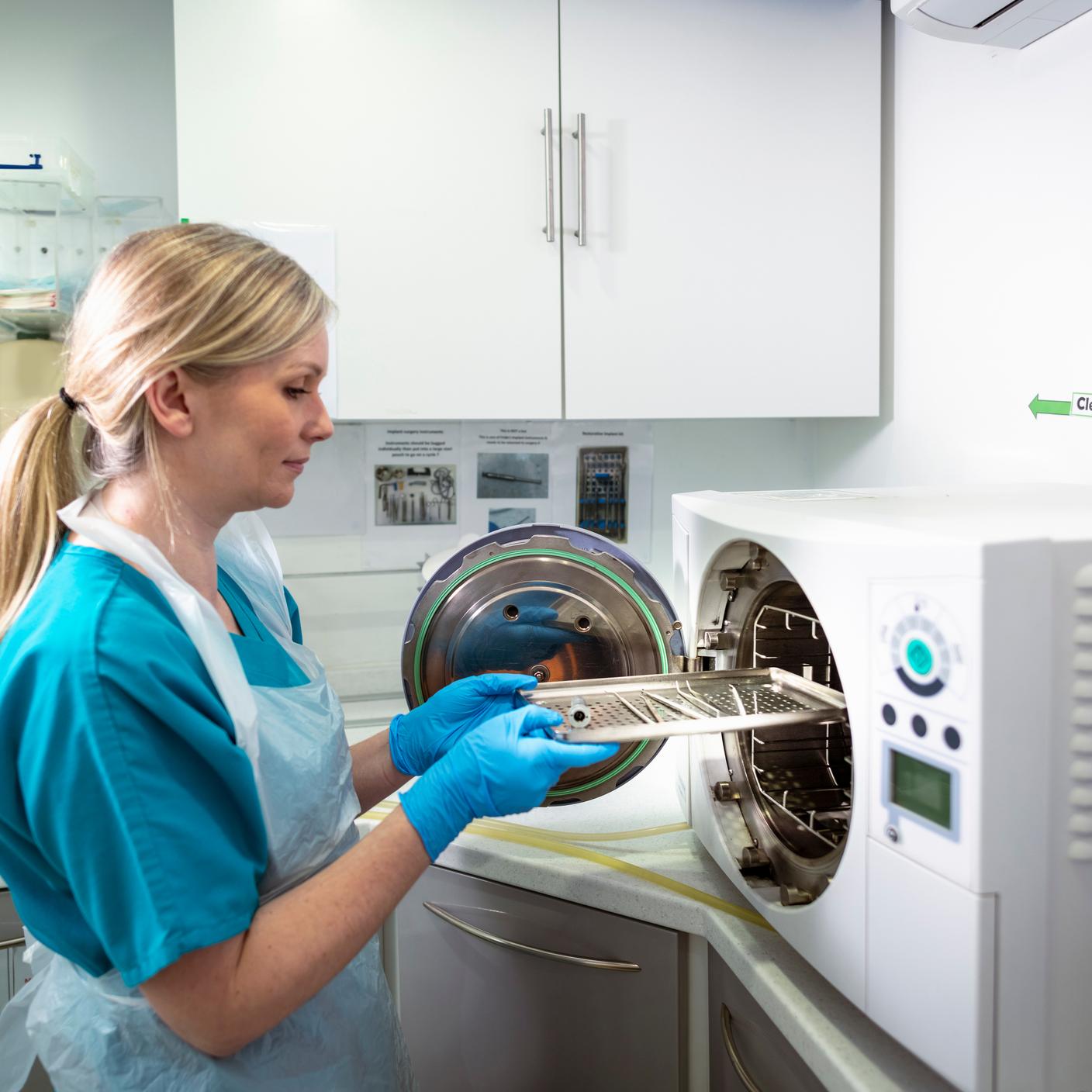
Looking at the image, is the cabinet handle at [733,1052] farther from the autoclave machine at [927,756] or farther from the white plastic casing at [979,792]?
the white plastic casing at [979,792]

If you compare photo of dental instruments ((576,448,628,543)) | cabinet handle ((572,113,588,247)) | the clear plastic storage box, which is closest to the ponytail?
the clear plastic storage box

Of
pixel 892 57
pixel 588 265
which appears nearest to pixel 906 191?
pixel 892 57

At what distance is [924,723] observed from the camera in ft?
2.14

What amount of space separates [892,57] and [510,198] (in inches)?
30.2

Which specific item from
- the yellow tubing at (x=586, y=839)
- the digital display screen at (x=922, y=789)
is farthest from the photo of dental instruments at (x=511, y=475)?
the digital display screen at (x=922, y=789)

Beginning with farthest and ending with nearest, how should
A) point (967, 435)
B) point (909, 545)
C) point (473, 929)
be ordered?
point (967, 435) < point (473, 929) < point (909, 545)

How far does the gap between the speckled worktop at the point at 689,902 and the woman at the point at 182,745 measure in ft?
0.89

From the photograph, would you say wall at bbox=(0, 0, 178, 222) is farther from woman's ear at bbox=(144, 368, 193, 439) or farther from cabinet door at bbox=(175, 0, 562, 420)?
woman's ear at bbox=(144, 368, 193, 439)

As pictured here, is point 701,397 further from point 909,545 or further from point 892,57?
point 909,545

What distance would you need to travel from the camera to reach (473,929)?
1.24 metres

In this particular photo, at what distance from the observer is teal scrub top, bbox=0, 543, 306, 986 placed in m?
0.65

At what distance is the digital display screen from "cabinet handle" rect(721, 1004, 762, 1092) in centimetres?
48

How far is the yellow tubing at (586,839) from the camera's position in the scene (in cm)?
106

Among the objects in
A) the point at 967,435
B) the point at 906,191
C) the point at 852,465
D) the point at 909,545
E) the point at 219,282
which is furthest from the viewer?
the point at 852,465
